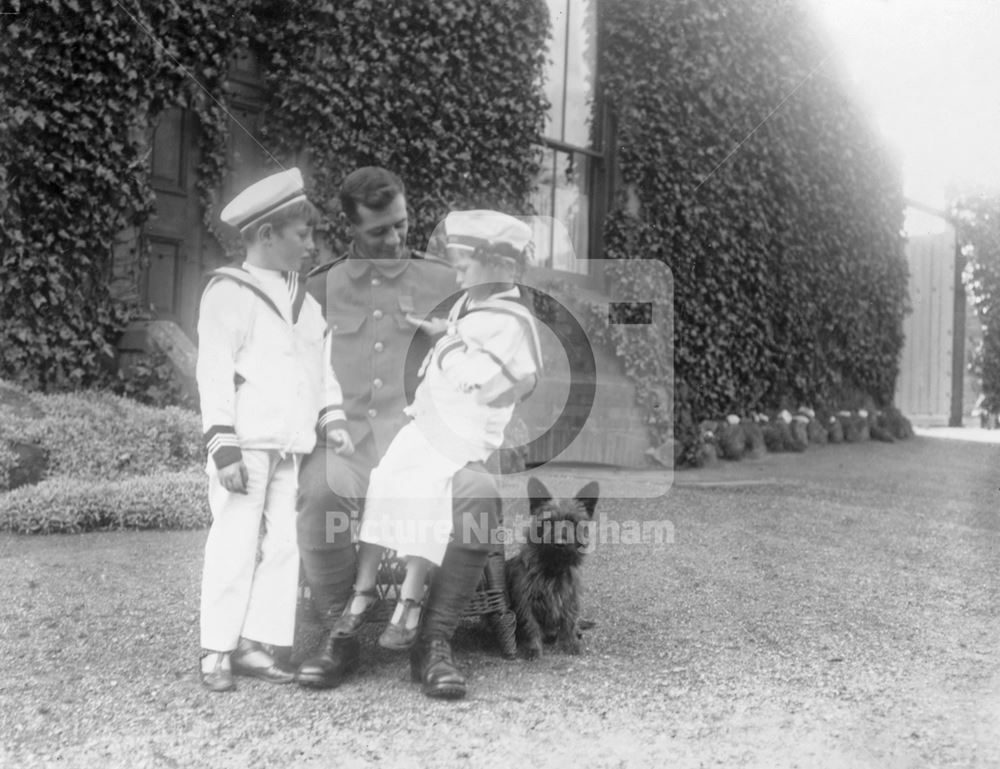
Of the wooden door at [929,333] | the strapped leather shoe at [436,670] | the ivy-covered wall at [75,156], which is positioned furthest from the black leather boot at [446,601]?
the wooden door at [929,333]

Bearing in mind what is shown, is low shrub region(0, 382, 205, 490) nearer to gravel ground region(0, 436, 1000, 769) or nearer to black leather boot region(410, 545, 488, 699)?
gravel ground region(0, 436, 1000, 769)

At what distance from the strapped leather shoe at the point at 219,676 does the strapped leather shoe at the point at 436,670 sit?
0.53 meters

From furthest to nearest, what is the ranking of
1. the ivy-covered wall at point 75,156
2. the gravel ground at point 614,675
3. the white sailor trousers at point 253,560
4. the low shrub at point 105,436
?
1. the ivy-covered wall at point 75,156
2. the low shrub at point 105,436
3. the white sailor trousers at point 253,560
4. the gravel ground at point 614,675

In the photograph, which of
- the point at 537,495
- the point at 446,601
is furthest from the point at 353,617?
the point at 537,495

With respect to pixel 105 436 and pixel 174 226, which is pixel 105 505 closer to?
pixel 105 436

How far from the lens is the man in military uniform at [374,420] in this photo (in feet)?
9.75

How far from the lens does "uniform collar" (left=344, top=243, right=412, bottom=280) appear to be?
3381mm

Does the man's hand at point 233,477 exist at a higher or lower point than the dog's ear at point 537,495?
higher

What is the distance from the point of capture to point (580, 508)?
344 cm

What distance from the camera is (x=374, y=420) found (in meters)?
3.32

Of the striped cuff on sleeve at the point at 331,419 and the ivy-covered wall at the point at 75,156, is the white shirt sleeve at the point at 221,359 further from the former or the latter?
the ivy-covered wall at the point at 75,156

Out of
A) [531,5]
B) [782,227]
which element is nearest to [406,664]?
[531,5]

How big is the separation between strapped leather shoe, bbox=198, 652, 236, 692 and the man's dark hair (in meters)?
1.46

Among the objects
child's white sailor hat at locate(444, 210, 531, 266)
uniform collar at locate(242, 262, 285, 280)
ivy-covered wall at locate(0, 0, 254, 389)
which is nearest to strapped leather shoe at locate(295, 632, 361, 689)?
uniform collar at locate(242, 262, 285, 280)
